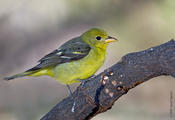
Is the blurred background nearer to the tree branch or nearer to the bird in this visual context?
the bird

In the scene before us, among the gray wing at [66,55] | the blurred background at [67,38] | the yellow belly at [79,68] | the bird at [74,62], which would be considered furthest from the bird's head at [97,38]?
the blurred background at [67,38]

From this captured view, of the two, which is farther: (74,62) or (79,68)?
(74,62)

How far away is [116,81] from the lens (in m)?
3.85

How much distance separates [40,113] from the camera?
24.4 ft

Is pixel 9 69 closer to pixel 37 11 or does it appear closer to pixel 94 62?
pixel 37 11

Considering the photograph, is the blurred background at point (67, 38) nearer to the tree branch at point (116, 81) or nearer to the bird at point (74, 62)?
the bird at point (74, 62)

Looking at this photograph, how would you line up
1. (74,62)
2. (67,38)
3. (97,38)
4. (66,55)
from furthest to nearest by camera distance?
(67,38), (97,38), (66,55), (74,62)

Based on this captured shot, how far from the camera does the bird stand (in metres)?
4.96

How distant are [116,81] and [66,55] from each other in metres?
1.52

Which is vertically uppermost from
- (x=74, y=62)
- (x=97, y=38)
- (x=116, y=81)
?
(x=97, y=38)

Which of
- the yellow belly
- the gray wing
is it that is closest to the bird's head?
the gray wing

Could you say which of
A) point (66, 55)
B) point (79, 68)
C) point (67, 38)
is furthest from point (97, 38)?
point (67, 38)

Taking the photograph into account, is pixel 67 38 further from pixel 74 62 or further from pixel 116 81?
pixel 116 81

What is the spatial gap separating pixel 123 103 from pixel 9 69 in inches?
105
